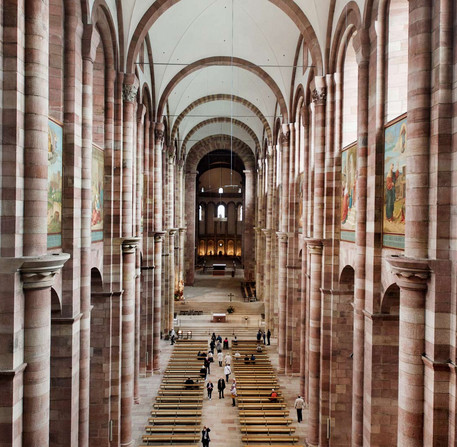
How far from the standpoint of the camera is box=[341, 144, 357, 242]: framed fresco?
13594 millimetres

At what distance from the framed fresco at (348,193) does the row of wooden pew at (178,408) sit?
9.88 m

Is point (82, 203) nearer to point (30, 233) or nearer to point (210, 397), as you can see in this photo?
point (30, 233)

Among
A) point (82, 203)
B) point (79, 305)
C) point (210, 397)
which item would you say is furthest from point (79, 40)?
point (210, 397)

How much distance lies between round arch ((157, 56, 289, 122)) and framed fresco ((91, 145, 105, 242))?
33.2ft

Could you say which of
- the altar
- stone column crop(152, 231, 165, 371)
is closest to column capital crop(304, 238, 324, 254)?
stone column crop(152, 231, 165, 371)

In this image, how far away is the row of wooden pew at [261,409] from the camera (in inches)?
667

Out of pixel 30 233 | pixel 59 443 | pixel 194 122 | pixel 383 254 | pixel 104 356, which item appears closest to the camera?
pixel 30 233

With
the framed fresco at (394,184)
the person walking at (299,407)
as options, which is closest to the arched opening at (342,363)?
the person walking at (299,407)

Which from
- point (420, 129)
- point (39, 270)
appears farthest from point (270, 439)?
point (420, 129)

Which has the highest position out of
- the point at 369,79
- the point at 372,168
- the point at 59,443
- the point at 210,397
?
the point at 369,79

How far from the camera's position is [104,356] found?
1459 centimetres

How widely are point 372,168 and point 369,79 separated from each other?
2576mm

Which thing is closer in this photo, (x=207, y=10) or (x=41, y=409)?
(x=41, y=409)

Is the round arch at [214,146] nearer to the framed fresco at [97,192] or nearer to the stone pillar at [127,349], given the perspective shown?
the stone pillar at [127,349]
